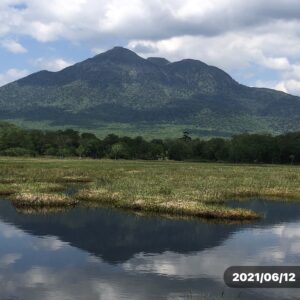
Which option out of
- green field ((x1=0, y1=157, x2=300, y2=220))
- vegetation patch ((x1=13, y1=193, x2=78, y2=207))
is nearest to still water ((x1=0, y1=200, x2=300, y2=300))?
vegetation patch ((x1=13, y1=193, x2=78, y2=207))

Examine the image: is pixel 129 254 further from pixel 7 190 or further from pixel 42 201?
pixel 7 190

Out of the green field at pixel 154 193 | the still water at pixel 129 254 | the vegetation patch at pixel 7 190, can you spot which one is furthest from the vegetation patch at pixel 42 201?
the vegetation patch at pixel 7 190

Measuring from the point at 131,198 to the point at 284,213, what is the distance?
58.8 feet

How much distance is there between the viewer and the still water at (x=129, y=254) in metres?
24.8

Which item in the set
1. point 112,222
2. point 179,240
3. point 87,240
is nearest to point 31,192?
point 112,222

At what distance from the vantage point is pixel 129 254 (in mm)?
32938

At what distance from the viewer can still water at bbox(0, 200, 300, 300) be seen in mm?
24766
